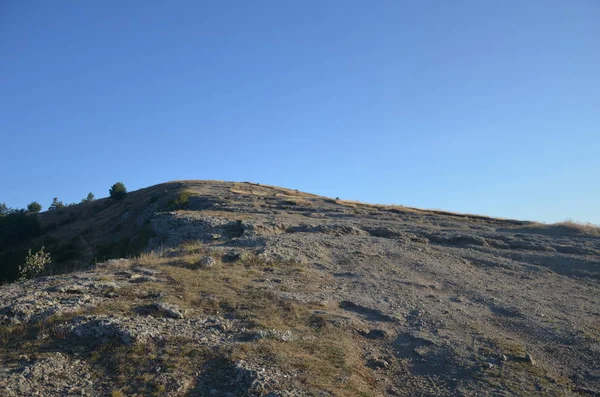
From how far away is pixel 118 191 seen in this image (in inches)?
1964

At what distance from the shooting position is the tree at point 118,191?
49269 mm

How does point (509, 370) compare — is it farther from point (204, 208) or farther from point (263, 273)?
point (204, 208)

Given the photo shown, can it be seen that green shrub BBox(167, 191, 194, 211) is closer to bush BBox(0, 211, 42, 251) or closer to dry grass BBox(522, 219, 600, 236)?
bush BBox(0, 211, 42, 251)

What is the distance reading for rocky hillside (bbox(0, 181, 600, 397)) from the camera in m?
7.21

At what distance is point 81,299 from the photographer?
959 cm

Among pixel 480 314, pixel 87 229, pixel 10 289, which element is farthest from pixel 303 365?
pixel 87 229

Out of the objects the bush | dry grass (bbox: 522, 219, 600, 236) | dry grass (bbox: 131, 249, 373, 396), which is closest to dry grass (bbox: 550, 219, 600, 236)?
dry grass (bbox: 522, 219, 600, 236)

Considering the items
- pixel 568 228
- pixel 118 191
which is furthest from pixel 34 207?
pixel 568 228

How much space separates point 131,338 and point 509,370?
20.6ft

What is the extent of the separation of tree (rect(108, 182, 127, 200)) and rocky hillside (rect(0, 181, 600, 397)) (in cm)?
3501

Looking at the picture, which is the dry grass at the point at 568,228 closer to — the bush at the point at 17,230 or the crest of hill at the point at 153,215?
the crest of hill at the point at 153,215

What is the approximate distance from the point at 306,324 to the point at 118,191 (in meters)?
44.3

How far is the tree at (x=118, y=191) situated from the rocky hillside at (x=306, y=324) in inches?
1378

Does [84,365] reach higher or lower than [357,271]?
lower
